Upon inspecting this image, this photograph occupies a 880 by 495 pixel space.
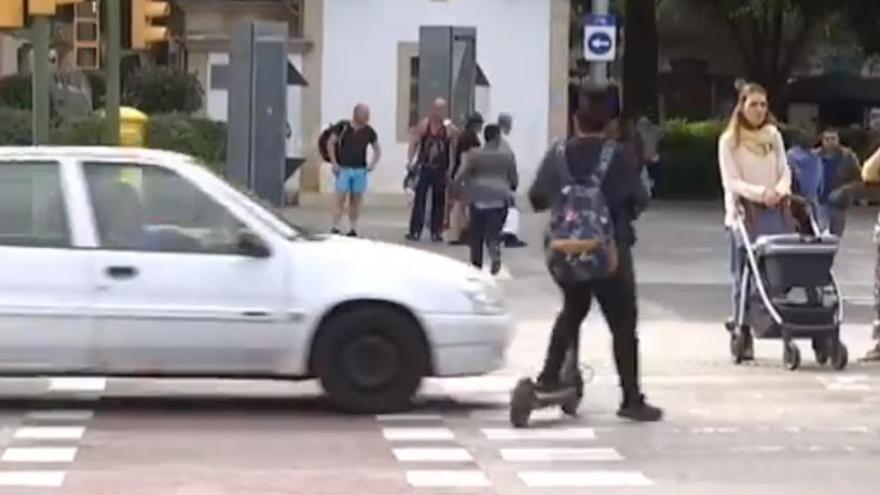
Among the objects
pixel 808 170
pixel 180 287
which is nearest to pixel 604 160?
pixel 180 287

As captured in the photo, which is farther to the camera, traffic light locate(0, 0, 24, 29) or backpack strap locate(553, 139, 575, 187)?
traffic light locate(0, 0, 24, 29)

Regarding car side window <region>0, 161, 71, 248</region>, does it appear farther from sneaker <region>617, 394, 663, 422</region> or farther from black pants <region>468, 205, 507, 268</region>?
black pants <region>468, 205, 507, 268</region>

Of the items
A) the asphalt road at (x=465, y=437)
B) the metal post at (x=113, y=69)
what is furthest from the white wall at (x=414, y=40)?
the asphalt road at (x=465, y=437)

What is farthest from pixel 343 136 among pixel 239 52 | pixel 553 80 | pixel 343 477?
pixel 343 477

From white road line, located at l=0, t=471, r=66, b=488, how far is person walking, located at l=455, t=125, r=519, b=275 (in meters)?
11.3

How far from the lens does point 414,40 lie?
3694 cm

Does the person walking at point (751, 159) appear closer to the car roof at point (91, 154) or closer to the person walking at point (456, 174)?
the car roof at point (91, 154)

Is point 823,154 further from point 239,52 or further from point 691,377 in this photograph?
point 691,377

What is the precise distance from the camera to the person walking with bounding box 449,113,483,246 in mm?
24894

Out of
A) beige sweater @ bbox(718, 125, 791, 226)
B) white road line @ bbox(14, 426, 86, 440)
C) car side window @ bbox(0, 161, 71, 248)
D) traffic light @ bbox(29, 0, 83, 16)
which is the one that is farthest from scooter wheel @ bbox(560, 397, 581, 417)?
traffic light @ bbox(29, 0, 83, 16)

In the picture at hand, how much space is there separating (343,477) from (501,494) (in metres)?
0.83

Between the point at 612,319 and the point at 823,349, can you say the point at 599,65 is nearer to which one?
the point at 823,349

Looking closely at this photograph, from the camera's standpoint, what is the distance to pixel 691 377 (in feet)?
49.4

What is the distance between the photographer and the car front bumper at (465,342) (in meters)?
12.9
